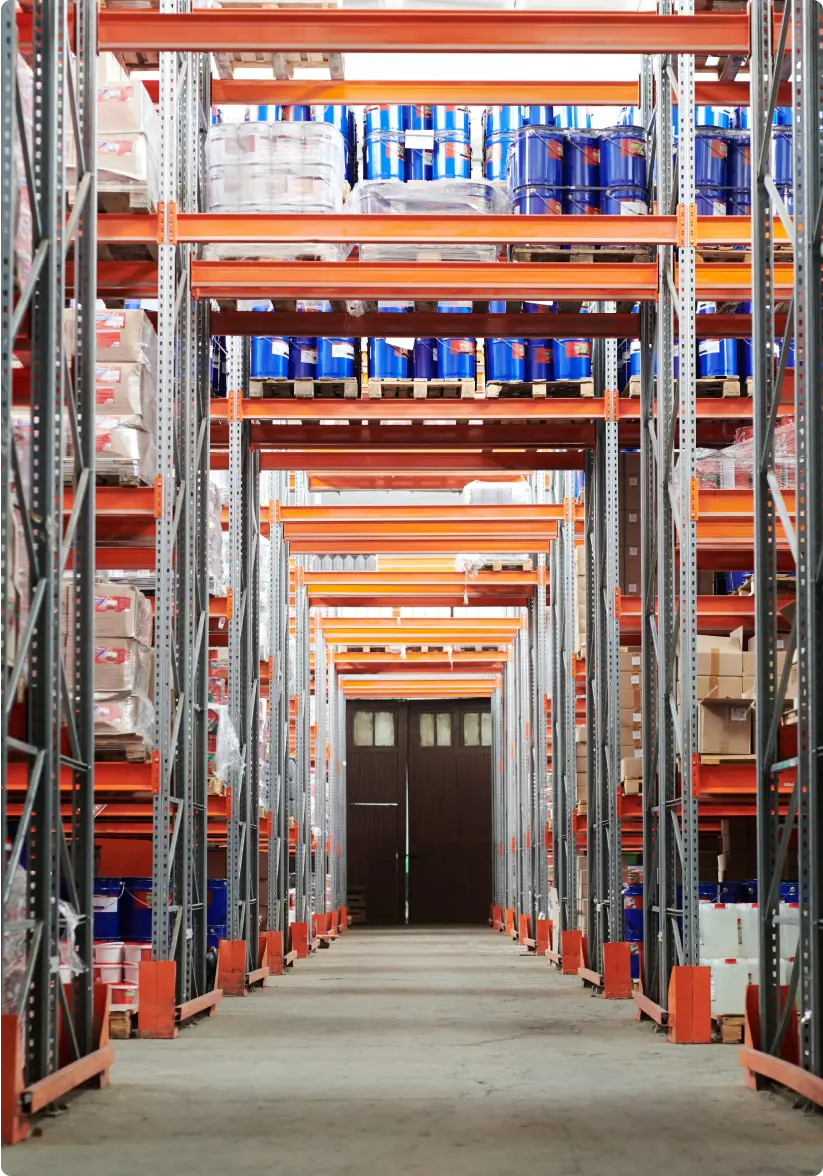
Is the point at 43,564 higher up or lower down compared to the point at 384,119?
lower down

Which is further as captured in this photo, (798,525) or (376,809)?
(376,809)

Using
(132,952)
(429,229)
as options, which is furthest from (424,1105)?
(429,229)

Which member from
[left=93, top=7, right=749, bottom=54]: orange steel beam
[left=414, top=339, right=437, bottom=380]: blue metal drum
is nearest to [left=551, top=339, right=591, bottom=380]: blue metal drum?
[left=414, top=339, right=437, bottom=380]: blue metal drum

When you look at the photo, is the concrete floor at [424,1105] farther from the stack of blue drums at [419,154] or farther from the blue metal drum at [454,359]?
the stack of blue drums at [419,154]

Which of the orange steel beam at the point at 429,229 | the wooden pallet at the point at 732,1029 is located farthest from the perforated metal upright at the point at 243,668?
the wooden pallet at the point at 732,1029

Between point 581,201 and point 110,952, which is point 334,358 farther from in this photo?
point 110,952

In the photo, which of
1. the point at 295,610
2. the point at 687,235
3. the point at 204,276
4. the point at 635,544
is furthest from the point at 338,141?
the point at 295,610

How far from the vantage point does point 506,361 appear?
44.5 feet

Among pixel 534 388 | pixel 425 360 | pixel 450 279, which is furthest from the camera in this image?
pixel 425 360

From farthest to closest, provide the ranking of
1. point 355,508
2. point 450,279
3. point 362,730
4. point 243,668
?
1. point 362,730
2. point 355,508
3. point 243,668
4. point 450,279

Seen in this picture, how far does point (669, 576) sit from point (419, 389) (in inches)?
142

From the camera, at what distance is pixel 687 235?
10344mm

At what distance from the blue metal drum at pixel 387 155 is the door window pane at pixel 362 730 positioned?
2396 cm

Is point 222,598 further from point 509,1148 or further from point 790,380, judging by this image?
point 509,1148
